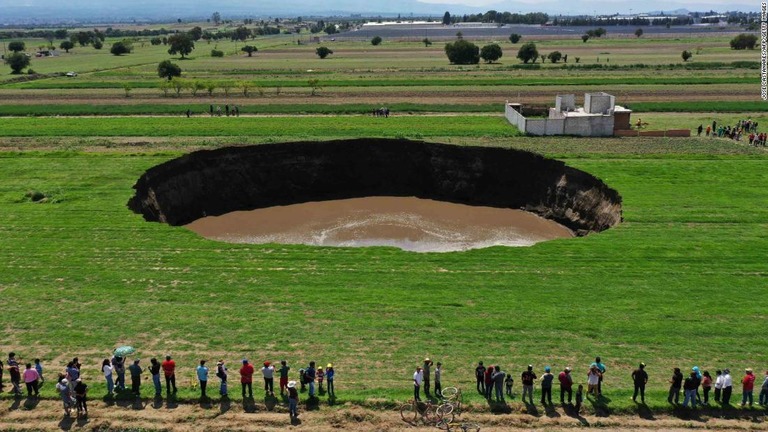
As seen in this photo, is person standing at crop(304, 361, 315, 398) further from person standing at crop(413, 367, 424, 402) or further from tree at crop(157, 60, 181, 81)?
tree at crop(157, 60, 181, 81)

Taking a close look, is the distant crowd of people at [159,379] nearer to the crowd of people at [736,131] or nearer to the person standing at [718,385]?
the person standing at [718,385]

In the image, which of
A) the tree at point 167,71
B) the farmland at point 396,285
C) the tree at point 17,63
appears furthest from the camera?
the tree at point 17,63

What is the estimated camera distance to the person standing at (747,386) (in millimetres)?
19328

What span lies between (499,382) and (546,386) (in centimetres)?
138

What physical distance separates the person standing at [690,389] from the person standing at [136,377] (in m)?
16.0

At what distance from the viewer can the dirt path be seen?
18922mm

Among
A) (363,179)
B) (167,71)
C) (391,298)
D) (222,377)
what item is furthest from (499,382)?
(167,71)

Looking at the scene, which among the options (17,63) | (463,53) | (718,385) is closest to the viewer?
(718,385)

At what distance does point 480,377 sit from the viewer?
65.9 ft

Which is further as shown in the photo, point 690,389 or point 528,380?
point 528,380

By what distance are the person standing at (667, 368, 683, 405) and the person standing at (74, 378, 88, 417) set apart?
666 inches

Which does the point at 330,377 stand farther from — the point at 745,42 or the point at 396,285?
the point at 745,42

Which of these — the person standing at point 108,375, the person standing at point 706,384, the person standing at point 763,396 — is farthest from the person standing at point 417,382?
the person standing at point 763,396

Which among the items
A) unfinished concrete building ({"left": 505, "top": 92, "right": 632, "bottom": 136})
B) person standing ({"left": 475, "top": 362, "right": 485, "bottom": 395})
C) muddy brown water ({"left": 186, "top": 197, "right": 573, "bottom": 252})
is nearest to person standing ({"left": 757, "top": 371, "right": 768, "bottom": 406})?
person standing ({"left": 475, "top": 362, "right": 485, "bottom": 395})
